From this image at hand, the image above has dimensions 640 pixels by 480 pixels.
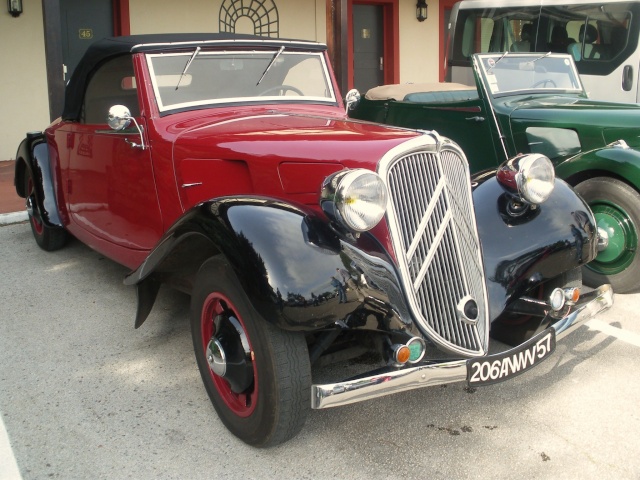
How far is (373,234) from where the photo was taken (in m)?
2.60

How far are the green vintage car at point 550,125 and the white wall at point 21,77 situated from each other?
182 inches

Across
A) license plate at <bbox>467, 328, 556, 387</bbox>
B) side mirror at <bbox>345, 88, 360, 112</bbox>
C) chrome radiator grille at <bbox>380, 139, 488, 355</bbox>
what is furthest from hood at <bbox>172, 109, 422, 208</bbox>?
license plate at <bbox>467, 328, 556, 387</bbox>

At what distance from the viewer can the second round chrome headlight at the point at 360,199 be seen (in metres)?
2.46

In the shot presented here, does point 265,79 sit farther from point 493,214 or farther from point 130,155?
point 493,214

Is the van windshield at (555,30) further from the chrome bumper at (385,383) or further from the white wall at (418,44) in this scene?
the chrome bumper at (385,383)

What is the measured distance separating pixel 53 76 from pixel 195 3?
3703 mm

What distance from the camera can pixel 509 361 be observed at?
8.27 feet

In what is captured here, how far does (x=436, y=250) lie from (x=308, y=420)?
0.87 meters

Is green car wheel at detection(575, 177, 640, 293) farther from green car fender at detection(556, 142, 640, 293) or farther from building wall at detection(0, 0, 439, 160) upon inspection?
building wall at detection(0, 0, 439, 160)

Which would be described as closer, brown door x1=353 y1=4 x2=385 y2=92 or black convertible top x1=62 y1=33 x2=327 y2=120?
black convertible top x1=62 y1=33 x2=327 y2=120

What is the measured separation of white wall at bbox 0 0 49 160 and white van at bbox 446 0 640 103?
5.14 m

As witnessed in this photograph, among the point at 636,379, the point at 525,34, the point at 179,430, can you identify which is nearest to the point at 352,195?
the point at 179,430

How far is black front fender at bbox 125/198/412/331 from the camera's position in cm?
233

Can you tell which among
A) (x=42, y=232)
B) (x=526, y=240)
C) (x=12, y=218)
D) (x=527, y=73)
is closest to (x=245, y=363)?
(x=526, y=240)
